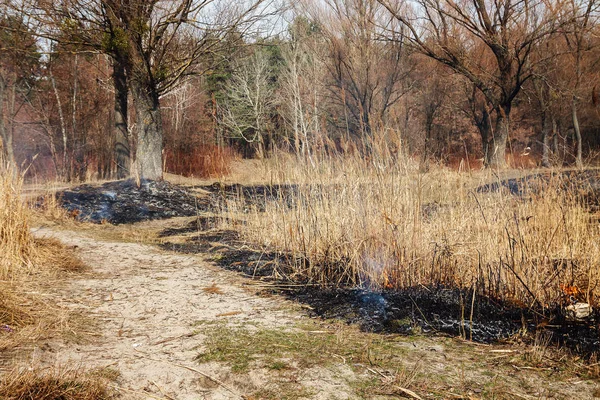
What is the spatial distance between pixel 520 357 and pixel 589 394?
41cm

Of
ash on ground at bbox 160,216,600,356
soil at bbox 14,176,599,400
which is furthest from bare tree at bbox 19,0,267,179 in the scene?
ash on ground at bbox 160,216,600,356

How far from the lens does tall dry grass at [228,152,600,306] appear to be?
3.21 metres

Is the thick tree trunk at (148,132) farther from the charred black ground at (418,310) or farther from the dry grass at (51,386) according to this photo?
the dry grass at (51,386)

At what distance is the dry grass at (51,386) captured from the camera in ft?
6.11

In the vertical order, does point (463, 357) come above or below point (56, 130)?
below

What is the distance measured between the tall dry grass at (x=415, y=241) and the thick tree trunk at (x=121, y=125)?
31.0 ft

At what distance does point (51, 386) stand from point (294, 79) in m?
6.08

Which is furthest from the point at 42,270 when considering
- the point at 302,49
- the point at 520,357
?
the point at 302,49

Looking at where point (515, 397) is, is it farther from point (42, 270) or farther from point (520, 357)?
point (42, 270)

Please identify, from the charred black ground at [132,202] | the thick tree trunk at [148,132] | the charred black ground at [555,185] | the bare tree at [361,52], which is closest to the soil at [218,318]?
the charred black ground at [555,185]

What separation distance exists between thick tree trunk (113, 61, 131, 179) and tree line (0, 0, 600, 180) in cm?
4

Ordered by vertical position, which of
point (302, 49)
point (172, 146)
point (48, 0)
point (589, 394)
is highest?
point (302, 49)

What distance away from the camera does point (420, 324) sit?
9.84 feet

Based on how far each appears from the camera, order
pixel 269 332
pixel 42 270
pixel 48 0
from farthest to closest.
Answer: pixel 48 0, pixel 42 270, pixel 269 332
